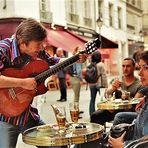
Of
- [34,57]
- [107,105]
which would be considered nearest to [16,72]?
[34,57]

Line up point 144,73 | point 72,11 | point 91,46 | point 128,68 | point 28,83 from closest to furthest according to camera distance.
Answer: point 28,83, point 91,46, point 144,73, point 128,68, point 72,11

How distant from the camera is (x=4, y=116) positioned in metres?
3.03

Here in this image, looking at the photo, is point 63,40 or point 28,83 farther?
point 63,40

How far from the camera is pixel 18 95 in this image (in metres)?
3.06

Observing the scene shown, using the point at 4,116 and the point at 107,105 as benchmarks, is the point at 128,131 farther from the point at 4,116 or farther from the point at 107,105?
the point at 107,105

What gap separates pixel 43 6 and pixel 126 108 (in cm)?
1121

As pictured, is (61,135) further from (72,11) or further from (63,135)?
(72,11)

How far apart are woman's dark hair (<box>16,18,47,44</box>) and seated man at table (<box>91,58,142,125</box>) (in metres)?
2.36

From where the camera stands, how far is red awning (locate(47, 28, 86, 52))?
13955 millimetres

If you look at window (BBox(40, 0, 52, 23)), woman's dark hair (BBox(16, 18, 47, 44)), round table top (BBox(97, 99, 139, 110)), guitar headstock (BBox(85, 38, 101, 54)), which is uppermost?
window (BBox(40, 0, 52, 23))

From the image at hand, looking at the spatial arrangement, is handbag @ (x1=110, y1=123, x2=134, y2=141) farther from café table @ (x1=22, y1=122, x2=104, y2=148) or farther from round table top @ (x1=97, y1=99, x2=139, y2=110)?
round table top @ (x1=97, y1=99, x2=139, y2=110)

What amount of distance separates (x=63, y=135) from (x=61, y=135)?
16 millimetres

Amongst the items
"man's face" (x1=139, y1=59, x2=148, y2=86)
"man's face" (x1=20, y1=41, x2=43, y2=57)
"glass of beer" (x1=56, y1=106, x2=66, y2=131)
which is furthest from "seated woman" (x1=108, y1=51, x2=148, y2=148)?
"man's face" (x1=20, y1=41, x2=43, y2=57)

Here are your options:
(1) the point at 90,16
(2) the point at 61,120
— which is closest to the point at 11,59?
(2) the point at 61,120
